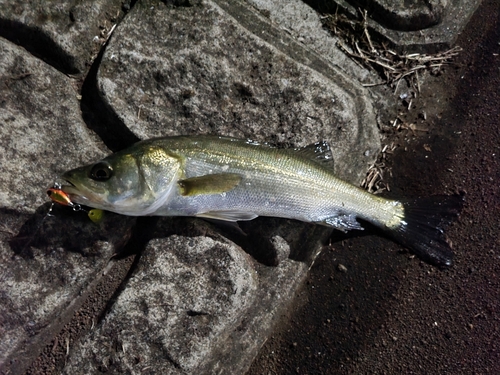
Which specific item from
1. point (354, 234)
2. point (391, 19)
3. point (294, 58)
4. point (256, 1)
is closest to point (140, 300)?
point (354, 234)

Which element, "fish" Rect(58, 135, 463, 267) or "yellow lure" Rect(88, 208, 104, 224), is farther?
"yellow lure" Rect(88, 208, 104, 224)

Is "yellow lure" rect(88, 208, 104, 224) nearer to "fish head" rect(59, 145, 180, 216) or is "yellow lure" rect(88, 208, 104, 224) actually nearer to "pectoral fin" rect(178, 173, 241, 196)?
"fish head" rect(59, 145, 180, 216)

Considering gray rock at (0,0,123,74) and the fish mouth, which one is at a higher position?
gray rock at (0,0,123,74)

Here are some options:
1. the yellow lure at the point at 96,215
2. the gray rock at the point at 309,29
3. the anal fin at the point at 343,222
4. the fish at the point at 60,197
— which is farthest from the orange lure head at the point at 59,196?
the gray rock at the point at 309,29

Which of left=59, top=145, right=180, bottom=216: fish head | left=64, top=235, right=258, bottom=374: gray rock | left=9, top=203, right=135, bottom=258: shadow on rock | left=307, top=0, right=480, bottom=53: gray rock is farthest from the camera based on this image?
left=307, top=0, right=480, bottom=53: gray rock

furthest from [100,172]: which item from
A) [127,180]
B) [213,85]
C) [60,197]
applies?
[213,85]

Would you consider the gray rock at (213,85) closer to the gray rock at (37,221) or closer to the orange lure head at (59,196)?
the gray rock at (37,221)

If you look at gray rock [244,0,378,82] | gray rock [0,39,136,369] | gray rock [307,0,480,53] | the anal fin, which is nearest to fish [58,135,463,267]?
the anal fin
